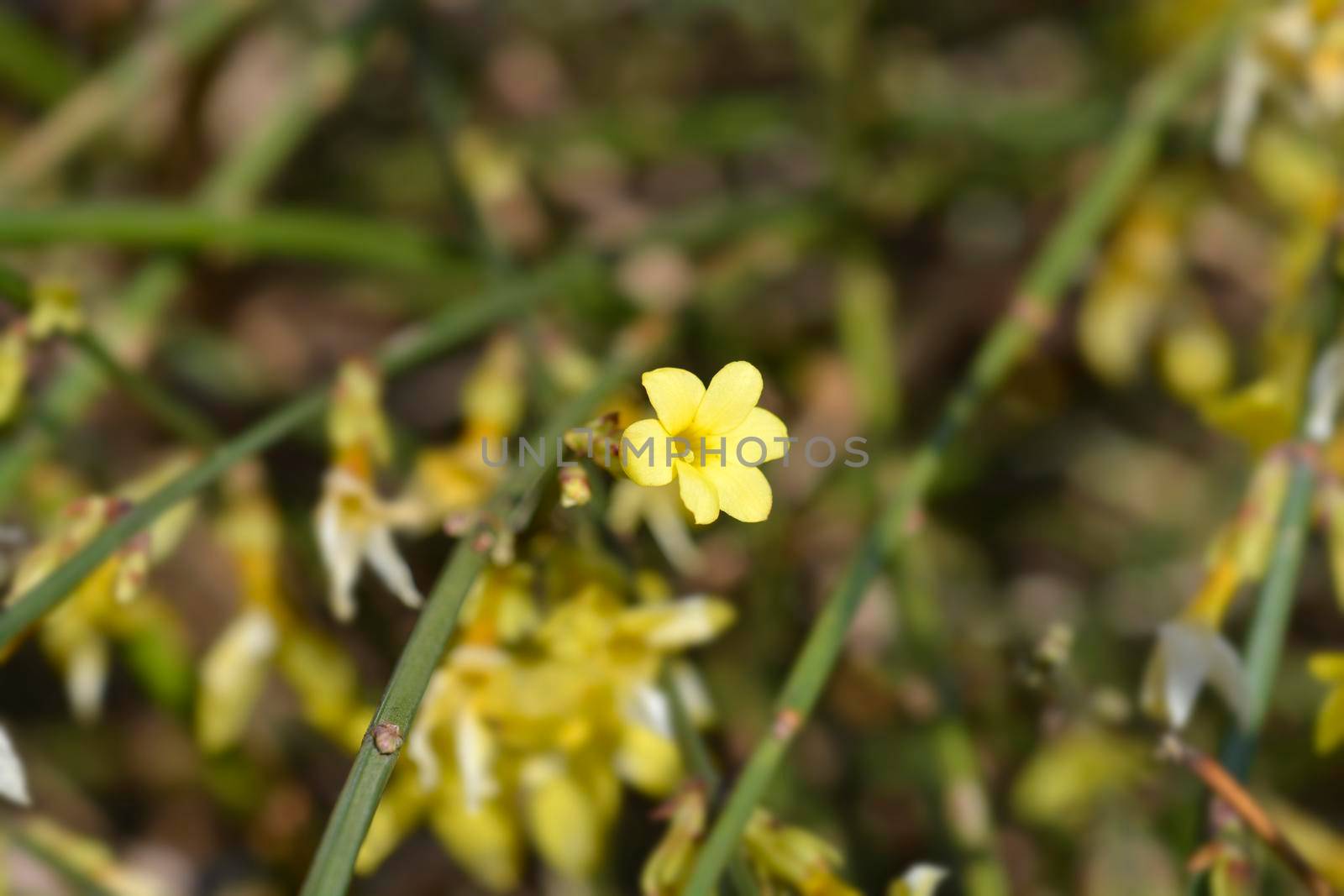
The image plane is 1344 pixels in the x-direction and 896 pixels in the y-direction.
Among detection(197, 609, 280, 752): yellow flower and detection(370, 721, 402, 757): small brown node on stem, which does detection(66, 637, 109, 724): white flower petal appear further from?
detection(370, 721, 402, 757): small brown node on stem

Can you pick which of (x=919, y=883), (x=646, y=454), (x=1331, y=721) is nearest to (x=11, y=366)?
(x=646, y=454)

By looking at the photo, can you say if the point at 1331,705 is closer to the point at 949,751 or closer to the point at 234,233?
the point at 949,751

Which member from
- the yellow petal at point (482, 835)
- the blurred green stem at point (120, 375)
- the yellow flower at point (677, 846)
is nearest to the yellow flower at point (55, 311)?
the blurred green stem at point (120, 375)

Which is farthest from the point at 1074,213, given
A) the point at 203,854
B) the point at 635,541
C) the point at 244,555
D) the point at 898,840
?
the point at 203,854

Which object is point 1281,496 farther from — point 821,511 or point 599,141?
point 599,141

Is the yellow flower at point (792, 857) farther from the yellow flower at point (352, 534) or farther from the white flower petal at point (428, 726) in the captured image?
the yellow flower at point (352, 534)

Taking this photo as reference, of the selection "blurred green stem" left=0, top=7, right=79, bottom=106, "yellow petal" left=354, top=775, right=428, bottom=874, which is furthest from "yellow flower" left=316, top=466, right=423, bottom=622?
"blurred green stem" left=0, top=7, right=79, bottom=106

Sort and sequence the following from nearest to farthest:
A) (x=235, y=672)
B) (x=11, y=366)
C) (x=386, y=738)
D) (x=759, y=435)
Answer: (x=386, y=738) < (x=759, y=435) < (x=11, y=366) < (x=235, y=672)

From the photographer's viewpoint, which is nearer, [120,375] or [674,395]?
[674,395]
